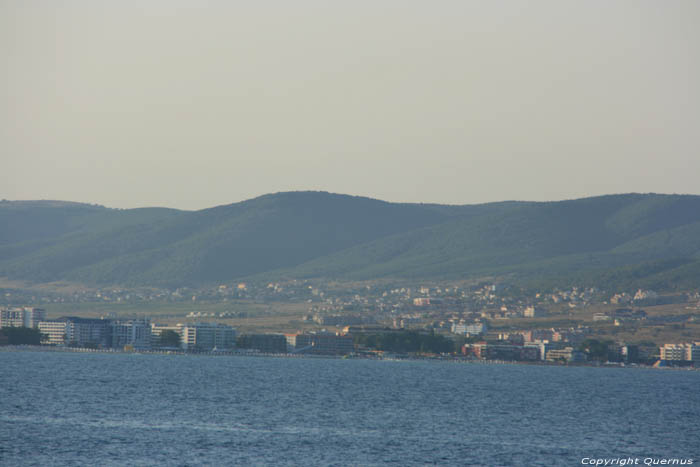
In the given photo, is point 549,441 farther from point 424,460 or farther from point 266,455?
point 266,455

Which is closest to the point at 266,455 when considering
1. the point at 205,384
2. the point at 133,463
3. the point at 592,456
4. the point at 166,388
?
the point at 133,463

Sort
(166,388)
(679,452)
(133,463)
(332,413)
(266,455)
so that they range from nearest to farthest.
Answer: (133,463) → (266,455) → (679,452) → (332,413) → (166,388)

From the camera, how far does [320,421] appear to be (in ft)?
331

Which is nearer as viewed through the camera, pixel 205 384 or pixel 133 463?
pixel 133 463

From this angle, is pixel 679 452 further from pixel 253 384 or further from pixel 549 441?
pixel 253 384

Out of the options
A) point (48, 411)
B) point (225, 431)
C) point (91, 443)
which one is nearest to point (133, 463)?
point (91, 443)

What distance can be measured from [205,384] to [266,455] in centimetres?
6491

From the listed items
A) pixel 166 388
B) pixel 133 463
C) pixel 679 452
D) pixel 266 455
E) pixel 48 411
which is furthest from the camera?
pixel 166 388

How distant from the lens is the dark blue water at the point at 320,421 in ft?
263

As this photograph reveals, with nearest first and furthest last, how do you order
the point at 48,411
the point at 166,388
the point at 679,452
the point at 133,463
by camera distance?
the point at 133,463 < the point at 679,452 < the point at 48,411 < the point at 166,388

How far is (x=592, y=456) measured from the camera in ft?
276

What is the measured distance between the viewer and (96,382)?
459 ft

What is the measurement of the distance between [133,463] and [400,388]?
2987 inches

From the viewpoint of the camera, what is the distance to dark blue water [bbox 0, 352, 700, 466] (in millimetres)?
80250
